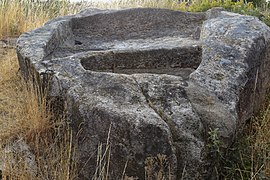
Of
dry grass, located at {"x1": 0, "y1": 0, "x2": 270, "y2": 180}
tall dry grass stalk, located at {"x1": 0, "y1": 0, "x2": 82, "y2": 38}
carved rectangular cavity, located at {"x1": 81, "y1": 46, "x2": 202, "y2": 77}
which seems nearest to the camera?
dry grass, located at {"x1": 0, "y1": 0, "x2": 270, "y2": 180}

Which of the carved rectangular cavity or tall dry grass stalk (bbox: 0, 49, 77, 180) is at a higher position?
the carved rectangular cavity

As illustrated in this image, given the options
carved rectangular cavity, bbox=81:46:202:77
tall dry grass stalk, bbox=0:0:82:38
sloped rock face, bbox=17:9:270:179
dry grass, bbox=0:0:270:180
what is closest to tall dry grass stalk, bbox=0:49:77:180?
dry grass, bbox=0:0:270:180

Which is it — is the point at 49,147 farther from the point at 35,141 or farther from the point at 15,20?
the point at 15,20

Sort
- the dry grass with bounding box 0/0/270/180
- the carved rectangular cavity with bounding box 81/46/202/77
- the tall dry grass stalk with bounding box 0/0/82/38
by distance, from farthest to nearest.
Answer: the tall dry grass stalk with bounding box 0/0/82/38, the carved rectangular cavity with bounding box 81/46/202/77, the dry grass with bounding box 0/0/270/180

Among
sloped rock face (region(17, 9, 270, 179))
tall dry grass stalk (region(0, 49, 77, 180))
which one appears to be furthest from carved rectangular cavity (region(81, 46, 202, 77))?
tall dry grass stalk (region(0, 49, 77, 180))

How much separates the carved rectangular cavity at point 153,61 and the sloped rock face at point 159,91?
0.01m

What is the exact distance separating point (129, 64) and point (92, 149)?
138 centimetres

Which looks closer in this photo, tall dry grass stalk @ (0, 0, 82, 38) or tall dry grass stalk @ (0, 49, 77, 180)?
tall dry grass stalk @ (0, 49, 77, 180)

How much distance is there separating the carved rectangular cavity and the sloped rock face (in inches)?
0.4

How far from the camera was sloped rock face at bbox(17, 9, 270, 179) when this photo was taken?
124 inches

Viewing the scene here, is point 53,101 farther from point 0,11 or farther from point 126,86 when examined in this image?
point 0,11

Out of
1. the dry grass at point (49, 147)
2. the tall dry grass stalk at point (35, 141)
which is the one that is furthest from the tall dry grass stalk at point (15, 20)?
the tall dry grass stalk at point (35, 141)

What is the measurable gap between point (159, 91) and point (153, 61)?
1022 millimetres

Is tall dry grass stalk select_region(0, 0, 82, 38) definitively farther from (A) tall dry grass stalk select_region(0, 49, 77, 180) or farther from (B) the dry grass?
(A) tall dry grass stalk select_region(0, 49, 77, 180)
